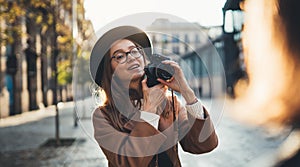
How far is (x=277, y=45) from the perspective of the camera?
0.83 metres

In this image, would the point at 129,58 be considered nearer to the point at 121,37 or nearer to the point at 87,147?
the point at 121,37

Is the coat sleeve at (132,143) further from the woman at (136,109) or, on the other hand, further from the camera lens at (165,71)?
the camera lens at (165,71)

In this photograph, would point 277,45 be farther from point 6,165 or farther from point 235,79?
point 6,165

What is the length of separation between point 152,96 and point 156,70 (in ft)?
0.27

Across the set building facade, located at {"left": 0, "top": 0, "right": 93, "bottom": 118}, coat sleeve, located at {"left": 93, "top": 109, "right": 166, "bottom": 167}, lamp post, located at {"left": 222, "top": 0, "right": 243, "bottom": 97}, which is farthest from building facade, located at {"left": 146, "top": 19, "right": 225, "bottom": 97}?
building facade, located at {"left": 0, "top": 0, "right": 93, "bottom": 118}

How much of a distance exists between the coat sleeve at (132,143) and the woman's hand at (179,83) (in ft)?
0.44

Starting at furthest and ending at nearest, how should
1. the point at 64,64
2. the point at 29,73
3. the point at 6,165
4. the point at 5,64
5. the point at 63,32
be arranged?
the point at 29,73 → the point at 5,64 → the point at 64,64 → the point at 63,32 → the point at 6,165

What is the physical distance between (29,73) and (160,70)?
16.6 m

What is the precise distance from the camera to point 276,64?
0.84 m

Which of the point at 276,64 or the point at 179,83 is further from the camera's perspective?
the point at 179,83

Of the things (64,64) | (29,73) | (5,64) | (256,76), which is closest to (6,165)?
(64,64)

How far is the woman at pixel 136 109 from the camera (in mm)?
959

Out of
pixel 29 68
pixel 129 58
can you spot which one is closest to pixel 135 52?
pixel 129 58

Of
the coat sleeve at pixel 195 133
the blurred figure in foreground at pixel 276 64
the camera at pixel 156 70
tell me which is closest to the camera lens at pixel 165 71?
the camera at pixel 156 70
